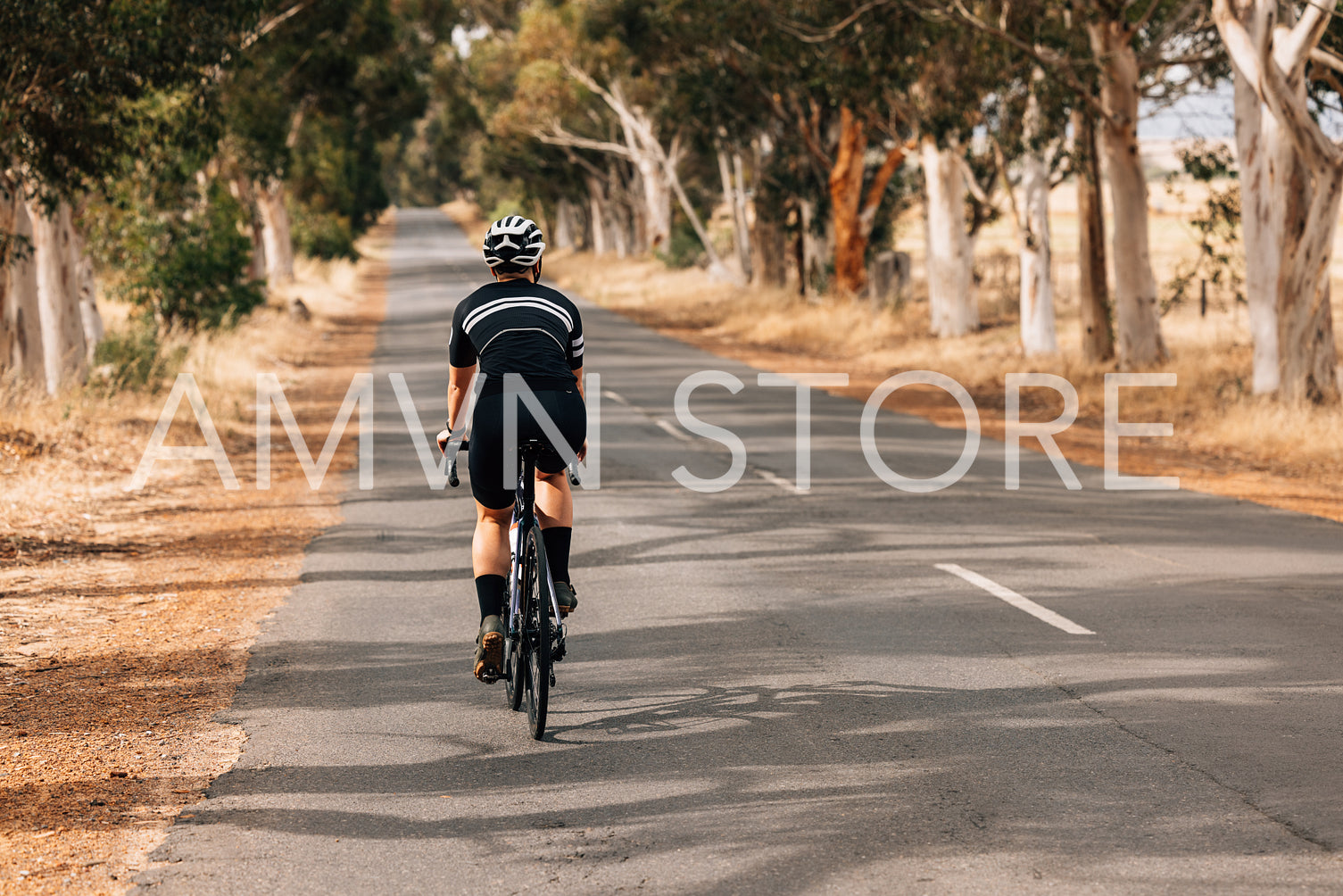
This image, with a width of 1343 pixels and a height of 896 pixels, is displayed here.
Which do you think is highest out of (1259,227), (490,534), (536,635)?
(1259,227)

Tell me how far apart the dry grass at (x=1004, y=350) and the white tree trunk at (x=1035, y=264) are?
1.80 ft

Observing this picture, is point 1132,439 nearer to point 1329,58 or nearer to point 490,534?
point 1329,58

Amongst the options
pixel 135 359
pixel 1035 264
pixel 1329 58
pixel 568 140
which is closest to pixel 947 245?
pixel 1035 264

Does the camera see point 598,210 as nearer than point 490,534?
No

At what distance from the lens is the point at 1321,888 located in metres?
3.98

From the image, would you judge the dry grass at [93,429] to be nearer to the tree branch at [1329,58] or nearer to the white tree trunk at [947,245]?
the tree branch at [1329,58]

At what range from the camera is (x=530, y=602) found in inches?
224

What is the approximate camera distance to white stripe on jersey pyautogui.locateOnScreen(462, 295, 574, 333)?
572 centimetres

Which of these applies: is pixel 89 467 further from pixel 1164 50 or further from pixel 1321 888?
pixel 1164 50

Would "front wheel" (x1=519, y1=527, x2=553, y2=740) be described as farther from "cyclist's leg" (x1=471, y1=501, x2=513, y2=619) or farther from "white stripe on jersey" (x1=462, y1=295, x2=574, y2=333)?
"white stripe on jersey" (x1=462, y1=295, x2=574, y2=333)

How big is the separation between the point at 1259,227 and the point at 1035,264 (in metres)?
7.08

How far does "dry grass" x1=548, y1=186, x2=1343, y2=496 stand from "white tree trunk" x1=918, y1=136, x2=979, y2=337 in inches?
22.0

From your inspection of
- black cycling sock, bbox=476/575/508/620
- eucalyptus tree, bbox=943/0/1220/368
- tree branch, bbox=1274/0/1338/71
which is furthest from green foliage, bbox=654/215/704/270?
black cycling sock, bbox=476/575/508/620

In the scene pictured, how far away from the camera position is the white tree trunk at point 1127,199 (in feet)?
A: 63.9
